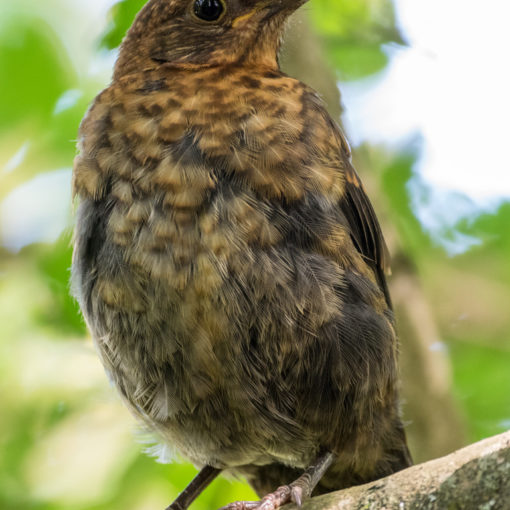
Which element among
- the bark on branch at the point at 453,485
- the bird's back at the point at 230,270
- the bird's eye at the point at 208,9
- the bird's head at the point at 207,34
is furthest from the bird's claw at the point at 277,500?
the bird's eye at the point at 208,9

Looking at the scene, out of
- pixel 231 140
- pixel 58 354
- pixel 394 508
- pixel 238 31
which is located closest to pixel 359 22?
pixel 238 31

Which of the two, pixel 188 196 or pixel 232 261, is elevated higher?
pixel 188 196

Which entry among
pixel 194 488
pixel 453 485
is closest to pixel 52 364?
pixel 194 488

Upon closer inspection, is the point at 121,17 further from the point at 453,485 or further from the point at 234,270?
the point at 453,485

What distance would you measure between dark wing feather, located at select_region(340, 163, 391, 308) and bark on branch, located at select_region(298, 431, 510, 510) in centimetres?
115

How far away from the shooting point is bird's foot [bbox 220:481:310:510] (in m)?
2.87

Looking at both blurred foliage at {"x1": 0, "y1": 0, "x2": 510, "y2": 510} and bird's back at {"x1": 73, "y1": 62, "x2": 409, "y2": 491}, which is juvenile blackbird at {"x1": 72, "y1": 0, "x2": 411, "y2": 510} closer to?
bird's back at {"x1": 73, "y1": 62, "x2": 409, "y2": 491}

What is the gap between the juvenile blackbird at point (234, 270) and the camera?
9.49ft

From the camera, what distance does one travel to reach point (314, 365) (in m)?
3.04

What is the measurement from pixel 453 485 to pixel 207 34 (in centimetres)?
201

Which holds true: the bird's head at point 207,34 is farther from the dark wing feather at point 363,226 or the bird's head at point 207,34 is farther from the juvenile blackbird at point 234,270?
the dark wing feather at point 363,226

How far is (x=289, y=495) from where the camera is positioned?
294 cm

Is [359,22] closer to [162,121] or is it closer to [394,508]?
[162,121]

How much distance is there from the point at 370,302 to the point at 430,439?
945 mm
